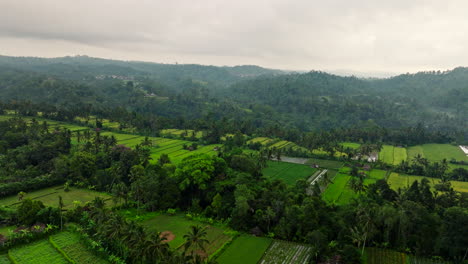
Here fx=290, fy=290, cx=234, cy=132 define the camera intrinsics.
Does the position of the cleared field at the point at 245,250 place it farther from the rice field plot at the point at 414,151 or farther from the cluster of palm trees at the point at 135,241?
the rice field plot at the point at 414,151

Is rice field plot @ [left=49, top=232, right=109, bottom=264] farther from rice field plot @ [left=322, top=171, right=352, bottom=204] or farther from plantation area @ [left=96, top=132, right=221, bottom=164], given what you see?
rice field plot @ [left=322, top=171, right=352, bottom=204]

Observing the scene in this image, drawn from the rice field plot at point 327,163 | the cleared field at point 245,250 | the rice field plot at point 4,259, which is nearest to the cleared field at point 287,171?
the rice field plot at point 327,163

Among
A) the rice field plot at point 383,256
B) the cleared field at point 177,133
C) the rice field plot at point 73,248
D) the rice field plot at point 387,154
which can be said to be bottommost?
the rice field plot at point 73,248

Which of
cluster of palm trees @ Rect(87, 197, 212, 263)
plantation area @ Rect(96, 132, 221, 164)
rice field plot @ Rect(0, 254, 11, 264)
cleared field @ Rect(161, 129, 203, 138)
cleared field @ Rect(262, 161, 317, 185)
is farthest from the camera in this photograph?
cleared field @ Rect(161, 129, 203, 138)

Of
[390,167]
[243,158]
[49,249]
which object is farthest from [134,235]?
[390,167]

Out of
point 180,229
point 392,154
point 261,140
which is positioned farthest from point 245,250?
point 392,154

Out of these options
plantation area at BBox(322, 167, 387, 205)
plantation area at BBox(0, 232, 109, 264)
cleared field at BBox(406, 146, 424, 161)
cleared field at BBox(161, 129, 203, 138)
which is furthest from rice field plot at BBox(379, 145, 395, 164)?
plantation area at BBox(0, 232, 109, 264)

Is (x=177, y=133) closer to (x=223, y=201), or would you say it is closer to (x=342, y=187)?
(x=342, y=187)
